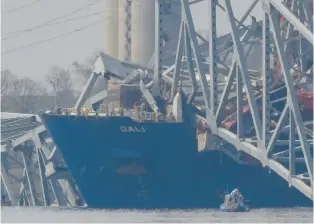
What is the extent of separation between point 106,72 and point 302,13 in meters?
15.6

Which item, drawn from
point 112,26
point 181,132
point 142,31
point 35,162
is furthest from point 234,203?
point 112,26

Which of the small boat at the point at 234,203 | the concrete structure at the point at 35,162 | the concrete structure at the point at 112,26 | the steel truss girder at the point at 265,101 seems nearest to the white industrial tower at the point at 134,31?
the concrete structure at the point at 112,26

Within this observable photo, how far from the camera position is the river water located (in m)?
80.9

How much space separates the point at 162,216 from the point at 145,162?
42.9 ft

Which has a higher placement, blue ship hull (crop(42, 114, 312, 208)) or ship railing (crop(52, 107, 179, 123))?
ship railing (crop(52, 107, 179, 123))

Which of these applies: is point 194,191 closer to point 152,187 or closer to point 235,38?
point 152,187

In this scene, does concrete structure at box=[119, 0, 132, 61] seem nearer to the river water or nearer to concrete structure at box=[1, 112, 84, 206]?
concrete structure at box=[1, 112, 84, 206]

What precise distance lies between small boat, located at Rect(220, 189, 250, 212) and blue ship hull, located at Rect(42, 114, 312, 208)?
168 inches

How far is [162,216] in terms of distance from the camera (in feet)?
281

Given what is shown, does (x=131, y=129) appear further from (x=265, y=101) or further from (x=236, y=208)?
(x=265, y=101)

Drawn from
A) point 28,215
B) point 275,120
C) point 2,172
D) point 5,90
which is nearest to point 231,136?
point 275,120

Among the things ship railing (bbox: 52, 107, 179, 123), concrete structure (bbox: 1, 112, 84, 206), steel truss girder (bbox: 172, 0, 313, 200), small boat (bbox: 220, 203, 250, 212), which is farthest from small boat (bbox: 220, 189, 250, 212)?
concrete structure (bbox: 1, 112, 84, 206)

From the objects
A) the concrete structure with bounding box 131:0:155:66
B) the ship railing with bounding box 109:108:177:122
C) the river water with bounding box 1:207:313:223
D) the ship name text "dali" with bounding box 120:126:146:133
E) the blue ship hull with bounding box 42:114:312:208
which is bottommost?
the river water with bounding box 1:207:313:223

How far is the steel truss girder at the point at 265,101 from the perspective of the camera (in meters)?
78.1
